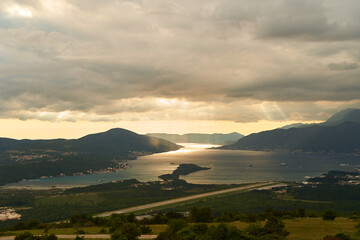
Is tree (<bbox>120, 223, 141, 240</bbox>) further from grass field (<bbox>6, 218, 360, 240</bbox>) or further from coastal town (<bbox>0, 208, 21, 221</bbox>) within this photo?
coastal town (<bbox>0, 208, 21, 221</bbox>)

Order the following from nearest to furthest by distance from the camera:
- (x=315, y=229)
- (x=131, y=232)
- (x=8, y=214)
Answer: (x=131, y=232)
(x=315, y=229)
(x=8, y=214)

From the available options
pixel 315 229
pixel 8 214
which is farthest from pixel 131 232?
pixel 8 214

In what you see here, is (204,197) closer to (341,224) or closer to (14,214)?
(14,214)

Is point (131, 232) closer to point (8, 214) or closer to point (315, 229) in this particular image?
point (315, 229)

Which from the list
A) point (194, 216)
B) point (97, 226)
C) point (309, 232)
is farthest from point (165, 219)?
point (309, 232)

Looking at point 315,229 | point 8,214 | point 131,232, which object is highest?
point 131,232

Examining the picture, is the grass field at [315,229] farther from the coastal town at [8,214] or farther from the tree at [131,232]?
the coastal town at [8,214]

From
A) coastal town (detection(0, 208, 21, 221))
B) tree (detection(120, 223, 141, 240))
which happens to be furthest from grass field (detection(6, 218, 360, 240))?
coastal town (detection(0, 208, 21, 221))

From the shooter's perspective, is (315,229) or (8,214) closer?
(315,229)

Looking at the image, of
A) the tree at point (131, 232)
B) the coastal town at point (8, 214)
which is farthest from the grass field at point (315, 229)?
the coastal town at point (8, 214)

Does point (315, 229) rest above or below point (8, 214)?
above

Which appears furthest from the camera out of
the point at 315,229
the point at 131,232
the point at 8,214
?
the point at 8,214
